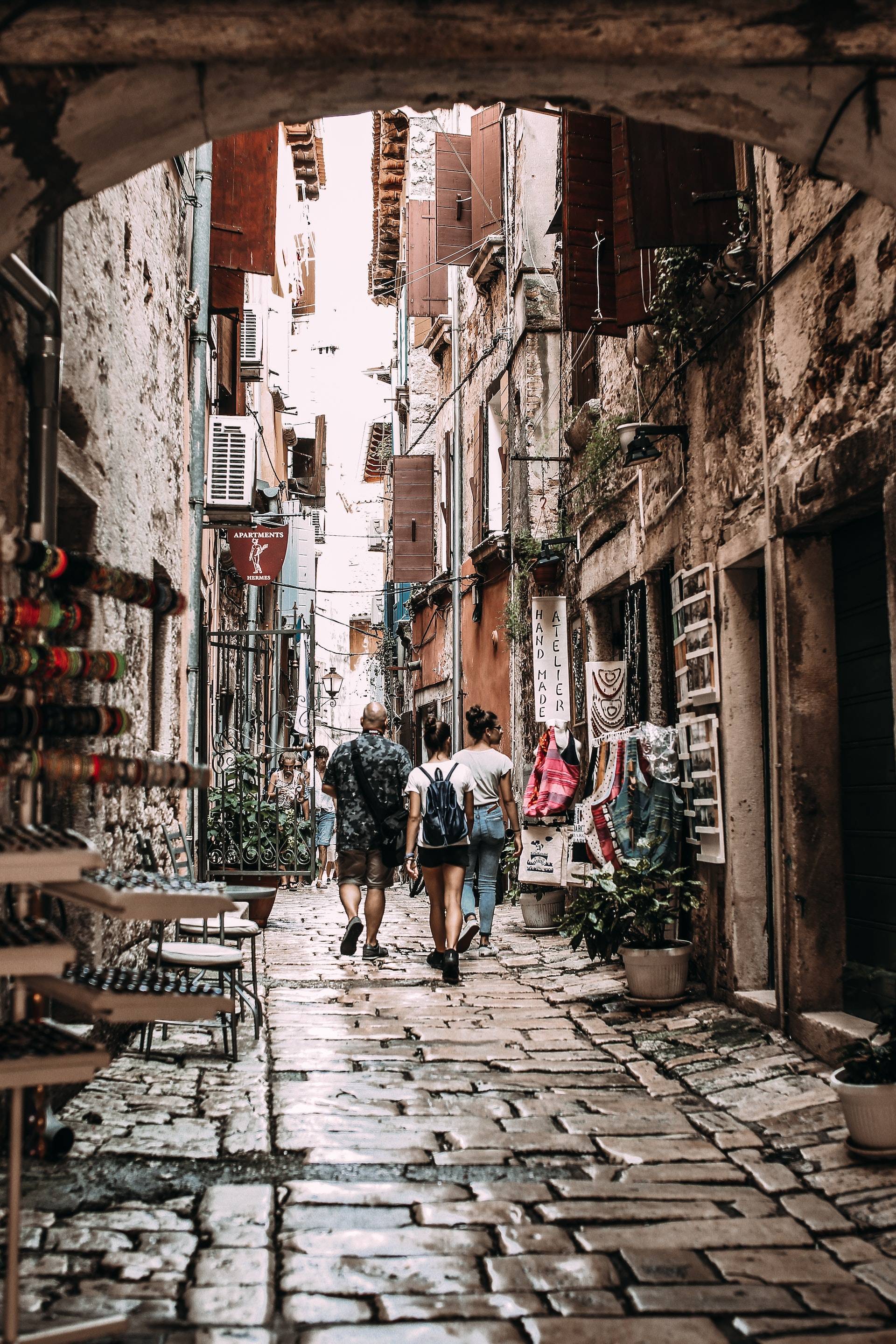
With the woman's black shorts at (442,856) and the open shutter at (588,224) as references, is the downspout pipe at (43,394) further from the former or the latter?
the open shutter at (588,224)

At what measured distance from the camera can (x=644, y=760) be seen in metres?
7.56

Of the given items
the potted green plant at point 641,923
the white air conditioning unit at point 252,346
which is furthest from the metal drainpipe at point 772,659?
the white air conditioning unit at point 252,346

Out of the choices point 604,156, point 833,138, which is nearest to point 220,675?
point 604,156

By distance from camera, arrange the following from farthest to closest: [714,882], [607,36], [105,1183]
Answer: [714,882] → [105,1183] → [607,36]

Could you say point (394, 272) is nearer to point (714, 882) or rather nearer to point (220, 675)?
point (220, 675)

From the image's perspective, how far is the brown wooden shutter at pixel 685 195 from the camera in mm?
6430

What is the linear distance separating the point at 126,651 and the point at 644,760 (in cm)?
310

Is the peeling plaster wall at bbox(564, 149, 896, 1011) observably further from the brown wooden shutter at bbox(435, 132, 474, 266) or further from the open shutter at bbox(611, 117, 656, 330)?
the brown wooden shutter at bbox(435, 132, 474, 266)

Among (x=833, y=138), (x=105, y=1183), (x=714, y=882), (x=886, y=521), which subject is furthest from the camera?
(x=714, y=882)

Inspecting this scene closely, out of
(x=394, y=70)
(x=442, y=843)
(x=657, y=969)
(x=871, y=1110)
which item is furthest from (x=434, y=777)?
(x=394, y=70)

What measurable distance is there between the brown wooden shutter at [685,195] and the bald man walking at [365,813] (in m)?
3.44

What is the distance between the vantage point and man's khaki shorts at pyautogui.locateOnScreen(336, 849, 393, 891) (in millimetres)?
8242

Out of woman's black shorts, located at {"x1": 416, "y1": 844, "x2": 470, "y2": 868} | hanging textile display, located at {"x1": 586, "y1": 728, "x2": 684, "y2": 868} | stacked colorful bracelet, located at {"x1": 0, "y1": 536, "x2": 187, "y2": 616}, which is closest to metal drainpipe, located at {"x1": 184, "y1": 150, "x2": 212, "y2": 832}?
woman's black shorts, located at {"x1": 416, "y1": 844, "x2": 470, "y2": 868}

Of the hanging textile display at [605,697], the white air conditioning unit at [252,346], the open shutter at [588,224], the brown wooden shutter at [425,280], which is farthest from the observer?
the brown wooden shutter at [425,280]
